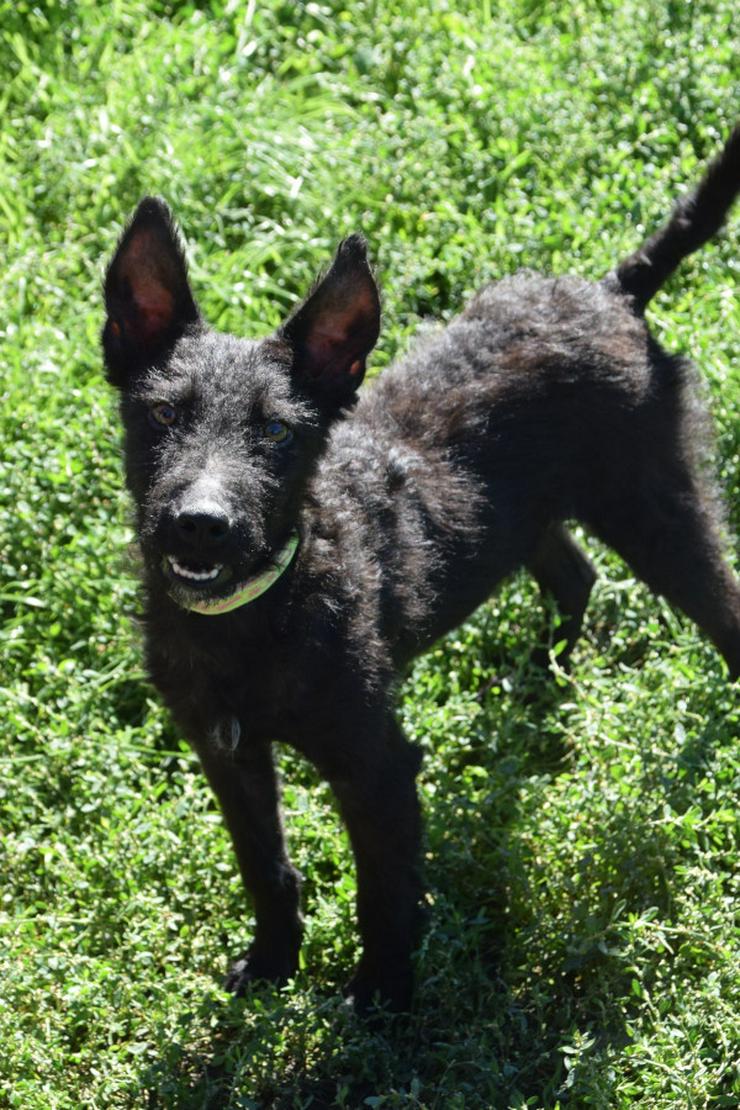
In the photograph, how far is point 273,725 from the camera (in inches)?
165

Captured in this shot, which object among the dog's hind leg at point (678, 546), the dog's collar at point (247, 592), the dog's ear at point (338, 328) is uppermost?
the dog's ear at point (338, 328)

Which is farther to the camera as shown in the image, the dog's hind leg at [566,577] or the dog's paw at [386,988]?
the dog's hind leg at [566,577]

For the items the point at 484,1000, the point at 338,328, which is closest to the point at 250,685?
the point at 338,328

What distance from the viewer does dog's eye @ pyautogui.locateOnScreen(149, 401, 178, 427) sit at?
4.10 meters

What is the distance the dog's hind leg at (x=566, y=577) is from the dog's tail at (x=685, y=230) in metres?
1.04

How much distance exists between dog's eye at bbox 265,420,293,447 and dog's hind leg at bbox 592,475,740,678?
1404 millimetres

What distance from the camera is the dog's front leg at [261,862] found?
4.54 meters

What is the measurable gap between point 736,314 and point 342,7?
308 cm

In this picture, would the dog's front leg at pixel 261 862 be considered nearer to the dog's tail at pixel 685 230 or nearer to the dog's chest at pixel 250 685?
the dog's chest at pixel 250 685

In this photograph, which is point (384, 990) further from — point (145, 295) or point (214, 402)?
point (145, 295)

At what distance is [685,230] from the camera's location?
507 cm

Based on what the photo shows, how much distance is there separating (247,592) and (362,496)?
0.67 meters

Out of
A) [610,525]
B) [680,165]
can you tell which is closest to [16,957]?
[610,525]

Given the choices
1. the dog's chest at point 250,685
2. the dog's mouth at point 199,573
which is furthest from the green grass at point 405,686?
the dog's mouth at point 199,573
